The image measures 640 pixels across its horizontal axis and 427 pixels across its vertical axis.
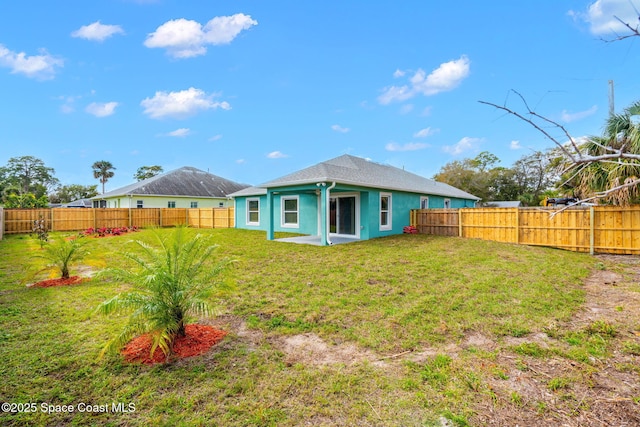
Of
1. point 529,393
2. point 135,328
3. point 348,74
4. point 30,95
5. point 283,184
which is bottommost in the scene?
point 529,393

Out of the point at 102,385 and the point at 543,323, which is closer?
the point at 102,385

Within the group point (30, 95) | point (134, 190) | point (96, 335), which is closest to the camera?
point (96, 335)

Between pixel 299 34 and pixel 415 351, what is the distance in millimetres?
11881

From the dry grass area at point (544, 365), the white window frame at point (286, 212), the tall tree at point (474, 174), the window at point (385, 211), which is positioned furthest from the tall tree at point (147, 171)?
the dry grass area at point (544, 365)

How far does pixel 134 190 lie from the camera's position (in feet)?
77.9

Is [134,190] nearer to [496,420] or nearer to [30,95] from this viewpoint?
[30,95]

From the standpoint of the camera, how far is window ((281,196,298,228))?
15.1 meters

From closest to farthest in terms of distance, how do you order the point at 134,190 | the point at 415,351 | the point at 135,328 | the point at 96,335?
the point at 135,328 < the point at 415,351 < the point at 96,335 < the point at 134,190

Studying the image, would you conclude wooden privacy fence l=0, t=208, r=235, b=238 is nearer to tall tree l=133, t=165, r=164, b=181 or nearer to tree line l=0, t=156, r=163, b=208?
tree line l=0, t=156, r=163, b=208

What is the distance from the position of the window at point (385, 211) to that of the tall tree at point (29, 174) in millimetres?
51342

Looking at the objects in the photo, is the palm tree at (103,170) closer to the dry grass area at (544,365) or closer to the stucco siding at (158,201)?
the stucco siding at (158,201)

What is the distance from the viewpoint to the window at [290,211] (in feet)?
49.4

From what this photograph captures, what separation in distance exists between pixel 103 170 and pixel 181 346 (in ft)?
165

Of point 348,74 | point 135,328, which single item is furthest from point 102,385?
point 348,74
